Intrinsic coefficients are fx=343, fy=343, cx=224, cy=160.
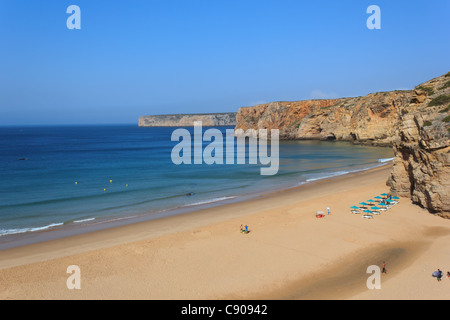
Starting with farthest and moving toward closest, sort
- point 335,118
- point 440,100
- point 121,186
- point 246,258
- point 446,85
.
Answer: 1. point 335,118
2. point 121,186
3. point 446,85
4. point 440,100
5. point 246,258

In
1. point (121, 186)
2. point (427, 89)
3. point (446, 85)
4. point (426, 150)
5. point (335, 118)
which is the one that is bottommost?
point (121, 186)

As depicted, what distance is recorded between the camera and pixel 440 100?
74.5 ft

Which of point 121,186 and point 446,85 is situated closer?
point 446,85

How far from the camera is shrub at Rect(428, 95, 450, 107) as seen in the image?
73.4 ft

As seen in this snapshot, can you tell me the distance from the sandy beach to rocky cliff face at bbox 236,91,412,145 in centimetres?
3481

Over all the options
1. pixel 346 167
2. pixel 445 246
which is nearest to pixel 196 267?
pixel 445 246

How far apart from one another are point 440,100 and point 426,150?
4.36m

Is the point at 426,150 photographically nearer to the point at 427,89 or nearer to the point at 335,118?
the point at 427,89

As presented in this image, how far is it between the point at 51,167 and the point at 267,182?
29.6 metres

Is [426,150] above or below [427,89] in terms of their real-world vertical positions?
below

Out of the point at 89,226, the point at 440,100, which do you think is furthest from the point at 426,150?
the point at 89,226

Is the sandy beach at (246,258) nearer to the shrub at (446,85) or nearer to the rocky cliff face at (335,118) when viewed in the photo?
the shrub at (446,85)

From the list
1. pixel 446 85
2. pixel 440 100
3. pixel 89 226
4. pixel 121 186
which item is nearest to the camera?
pixel 89 226

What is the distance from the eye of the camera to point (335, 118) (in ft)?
270
